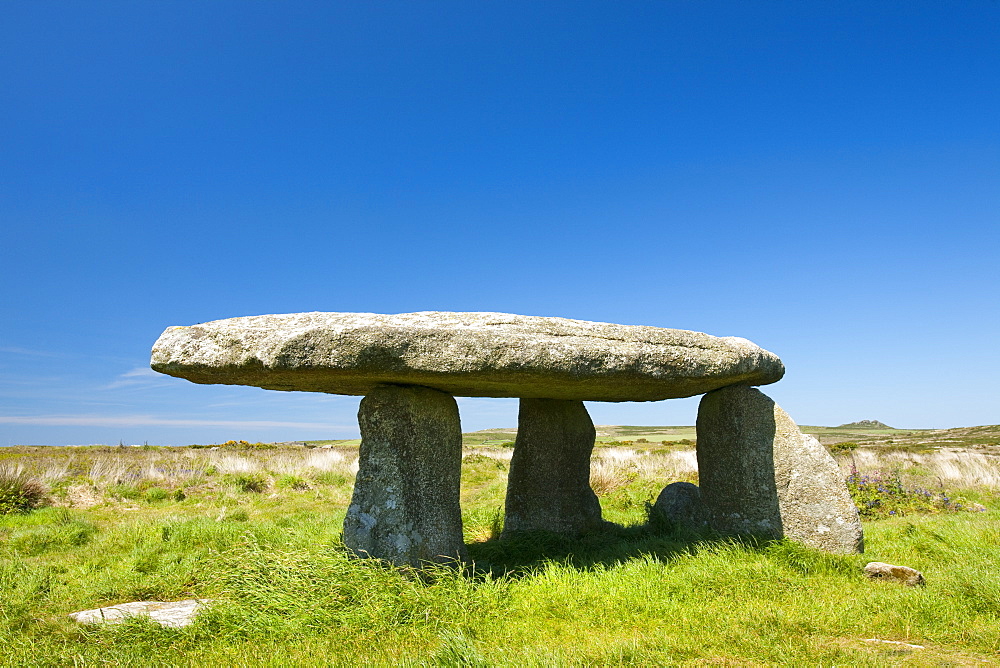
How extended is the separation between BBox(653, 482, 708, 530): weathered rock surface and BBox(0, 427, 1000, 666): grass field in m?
0.36

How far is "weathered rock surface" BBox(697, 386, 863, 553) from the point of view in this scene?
6.36m

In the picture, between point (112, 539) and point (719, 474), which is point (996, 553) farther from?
point (112, 539)

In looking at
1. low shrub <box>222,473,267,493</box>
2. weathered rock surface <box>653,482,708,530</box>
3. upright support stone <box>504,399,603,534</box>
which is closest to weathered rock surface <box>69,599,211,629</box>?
upright support stone <box>504,399,603,534</box>

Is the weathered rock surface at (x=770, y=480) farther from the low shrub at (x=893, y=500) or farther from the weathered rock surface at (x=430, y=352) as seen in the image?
the low shrub at (x=893, y=500)

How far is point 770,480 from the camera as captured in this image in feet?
21.8

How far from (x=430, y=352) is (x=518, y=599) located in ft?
Result: 7.22

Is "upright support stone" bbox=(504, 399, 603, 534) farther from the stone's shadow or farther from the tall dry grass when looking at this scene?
the tall dry grass

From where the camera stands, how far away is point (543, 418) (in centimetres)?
759

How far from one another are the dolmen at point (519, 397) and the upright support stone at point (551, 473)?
2 cm

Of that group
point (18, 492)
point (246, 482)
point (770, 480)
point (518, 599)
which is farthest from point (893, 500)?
point (18, 492)

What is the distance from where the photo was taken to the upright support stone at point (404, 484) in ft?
17.7

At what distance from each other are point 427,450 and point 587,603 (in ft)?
6.41

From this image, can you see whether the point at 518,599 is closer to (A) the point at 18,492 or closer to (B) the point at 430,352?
(B) the point at 430,352

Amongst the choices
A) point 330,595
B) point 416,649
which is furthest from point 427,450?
point 416,649
